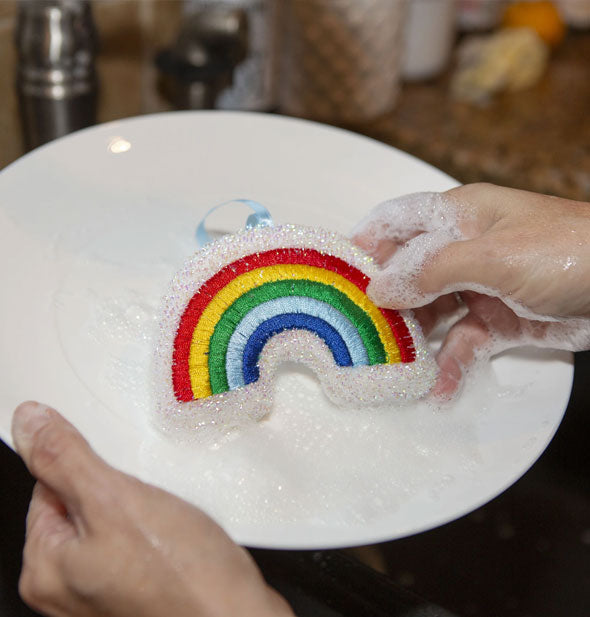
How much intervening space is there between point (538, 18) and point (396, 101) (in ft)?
1.02

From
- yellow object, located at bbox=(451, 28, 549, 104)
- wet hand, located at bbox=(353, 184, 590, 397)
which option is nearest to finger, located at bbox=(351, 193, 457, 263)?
wet hand, located at bbox=(353, 184, 590, 397)

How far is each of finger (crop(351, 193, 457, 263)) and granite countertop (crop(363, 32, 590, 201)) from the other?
0.55 metres

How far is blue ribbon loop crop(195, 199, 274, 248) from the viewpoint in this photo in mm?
617

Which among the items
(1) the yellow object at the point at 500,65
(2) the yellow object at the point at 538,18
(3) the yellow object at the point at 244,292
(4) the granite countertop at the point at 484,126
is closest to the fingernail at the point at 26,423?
(3) the yellow object at the point at 244,292

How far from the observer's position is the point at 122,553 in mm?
440

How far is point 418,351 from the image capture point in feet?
1.92

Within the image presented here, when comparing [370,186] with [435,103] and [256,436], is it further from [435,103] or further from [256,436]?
[435,103]

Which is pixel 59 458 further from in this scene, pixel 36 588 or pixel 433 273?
pixel 433 273

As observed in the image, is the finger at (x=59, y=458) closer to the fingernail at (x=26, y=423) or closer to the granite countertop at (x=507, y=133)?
the fingernail at (x=26, y=423)

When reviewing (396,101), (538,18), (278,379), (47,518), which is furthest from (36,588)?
(538,18)

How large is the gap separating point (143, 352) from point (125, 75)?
624mm

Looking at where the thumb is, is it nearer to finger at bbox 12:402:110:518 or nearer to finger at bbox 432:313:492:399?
finger at bbox 432:313:492:399

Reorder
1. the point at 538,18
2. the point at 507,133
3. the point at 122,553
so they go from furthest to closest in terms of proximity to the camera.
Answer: the point at 538,18
the point at 507,133
the point at 122,553

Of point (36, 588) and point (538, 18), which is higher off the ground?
point (538, 18)
